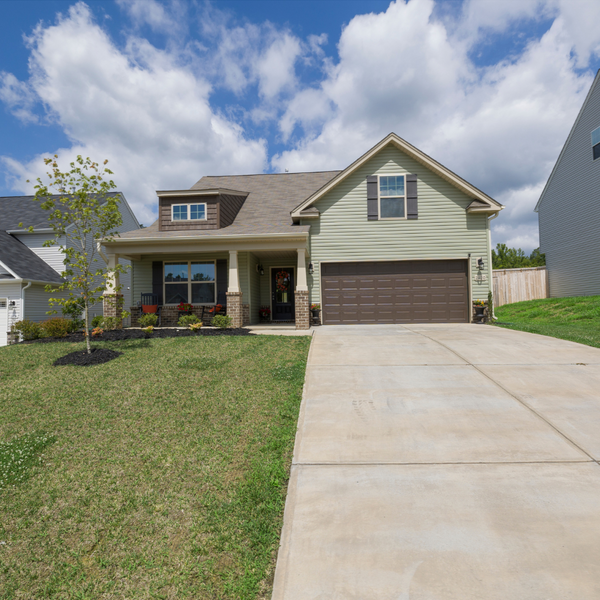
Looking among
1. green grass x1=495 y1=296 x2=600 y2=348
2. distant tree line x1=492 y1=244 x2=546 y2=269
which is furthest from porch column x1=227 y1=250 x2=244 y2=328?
distant tree line x1=492 y1=244 x2=546 y2=269

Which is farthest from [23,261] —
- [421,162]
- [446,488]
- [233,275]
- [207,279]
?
[446,488]

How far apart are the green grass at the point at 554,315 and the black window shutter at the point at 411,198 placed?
194 inches

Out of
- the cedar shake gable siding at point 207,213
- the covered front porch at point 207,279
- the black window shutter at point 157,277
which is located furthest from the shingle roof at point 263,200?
the black window shutter at point 157,277

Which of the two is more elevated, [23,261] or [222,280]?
[23,261]

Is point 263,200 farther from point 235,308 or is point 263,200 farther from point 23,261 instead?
point 23,261

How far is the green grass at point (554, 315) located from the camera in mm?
12016

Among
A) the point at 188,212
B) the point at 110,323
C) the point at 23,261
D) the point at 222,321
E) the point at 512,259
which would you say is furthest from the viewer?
the point at 512,259

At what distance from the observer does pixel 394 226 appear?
46.9 feet

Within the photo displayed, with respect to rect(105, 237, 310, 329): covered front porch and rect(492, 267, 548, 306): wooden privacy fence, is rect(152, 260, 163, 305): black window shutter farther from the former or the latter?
rect(492, 267, 548, 306): wooden privacy fence

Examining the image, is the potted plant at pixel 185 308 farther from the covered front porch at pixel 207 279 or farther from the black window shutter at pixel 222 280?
the black window shutter at pixel 222 280

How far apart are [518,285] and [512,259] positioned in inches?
459

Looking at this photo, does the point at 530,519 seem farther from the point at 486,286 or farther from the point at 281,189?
the point at 281,189

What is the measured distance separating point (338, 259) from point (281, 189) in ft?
17.6

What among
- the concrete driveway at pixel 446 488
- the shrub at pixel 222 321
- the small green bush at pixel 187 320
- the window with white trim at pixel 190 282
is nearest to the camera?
the concrete driveway at pixel 446 488
